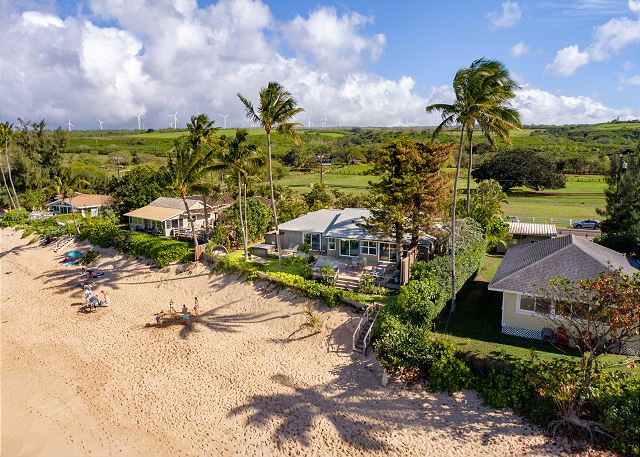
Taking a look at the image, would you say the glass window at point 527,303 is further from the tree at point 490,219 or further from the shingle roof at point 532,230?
the shingle roof at point 532,230

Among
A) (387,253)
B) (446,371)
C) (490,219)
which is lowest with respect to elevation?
(446,371)

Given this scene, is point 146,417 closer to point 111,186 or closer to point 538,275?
point 538,275

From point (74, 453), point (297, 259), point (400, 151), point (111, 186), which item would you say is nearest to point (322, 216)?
point (297, 259)

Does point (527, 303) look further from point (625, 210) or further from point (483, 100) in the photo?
point (625, 210)

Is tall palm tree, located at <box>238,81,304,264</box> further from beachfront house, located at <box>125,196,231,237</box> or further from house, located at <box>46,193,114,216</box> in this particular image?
house, located at <box>46,193,114,216</box>

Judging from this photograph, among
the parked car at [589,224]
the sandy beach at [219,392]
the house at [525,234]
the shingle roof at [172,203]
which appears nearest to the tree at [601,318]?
the sandy beach at [219,392]

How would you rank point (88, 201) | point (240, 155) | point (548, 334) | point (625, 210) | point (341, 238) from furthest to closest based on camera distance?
1. point (88, 201)
2. point (625, 210)
3. point (341, 238)
4. point (240, 155)
5. point (548, 334)

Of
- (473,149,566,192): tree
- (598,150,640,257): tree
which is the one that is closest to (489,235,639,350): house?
(598,150,640,257): tree

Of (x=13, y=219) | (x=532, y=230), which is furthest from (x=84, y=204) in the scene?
(x=532, y=230)
